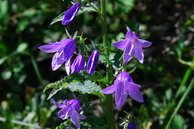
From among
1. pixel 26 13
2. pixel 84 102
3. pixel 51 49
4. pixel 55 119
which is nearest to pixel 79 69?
pixel 51 49

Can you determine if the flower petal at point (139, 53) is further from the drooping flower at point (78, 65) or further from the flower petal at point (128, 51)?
the drooping flower at point (78, 65)

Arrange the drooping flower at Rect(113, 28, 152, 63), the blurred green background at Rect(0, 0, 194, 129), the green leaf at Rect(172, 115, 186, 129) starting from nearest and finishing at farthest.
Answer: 1. the drooping flower at Rect(113, 28, 152, 63)
2. the green leaf at Rect(172, 115, 186, 129)
3. the blurred green background at Rect(0, 0, 194, 129)

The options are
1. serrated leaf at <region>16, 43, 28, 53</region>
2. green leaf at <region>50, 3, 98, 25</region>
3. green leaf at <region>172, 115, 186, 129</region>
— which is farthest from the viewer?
serrated leaf at <region>16, 43, 28, 53</region>

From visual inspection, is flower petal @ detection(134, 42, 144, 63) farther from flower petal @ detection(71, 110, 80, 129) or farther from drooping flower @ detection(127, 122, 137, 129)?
flower petal @ detection(71, 110, 80, 129)

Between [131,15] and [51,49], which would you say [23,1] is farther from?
[51,49]

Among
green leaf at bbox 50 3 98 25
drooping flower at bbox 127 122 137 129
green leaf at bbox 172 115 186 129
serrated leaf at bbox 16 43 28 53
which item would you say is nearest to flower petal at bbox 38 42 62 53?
green leaf at bbox 50 3 98 25

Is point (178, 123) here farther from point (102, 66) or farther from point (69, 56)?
point (69, 56)

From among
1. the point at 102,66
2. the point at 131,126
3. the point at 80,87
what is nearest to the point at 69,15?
the point at 80,87
